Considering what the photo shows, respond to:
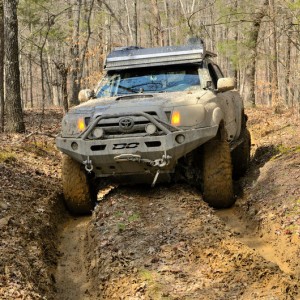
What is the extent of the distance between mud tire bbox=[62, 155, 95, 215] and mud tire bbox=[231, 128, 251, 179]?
112 inches

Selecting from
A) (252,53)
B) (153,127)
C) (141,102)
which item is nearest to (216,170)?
(153,127)

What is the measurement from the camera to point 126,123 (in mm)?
5812

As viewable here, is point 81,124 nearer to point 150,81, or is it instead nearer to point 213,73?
point 150,81

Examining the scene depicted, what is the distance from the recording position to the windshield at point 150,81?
705 cm

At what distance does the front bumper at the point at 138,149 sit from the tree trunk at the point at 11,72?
245 inches

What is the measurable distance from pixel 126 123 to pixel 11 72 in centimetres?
711

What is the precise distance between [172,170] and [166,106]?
0.89m

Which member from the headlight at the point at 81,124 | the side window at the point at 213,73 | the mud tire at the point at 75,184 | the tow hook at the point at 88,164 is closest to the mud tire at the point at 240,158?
the side window at the point at 213,73

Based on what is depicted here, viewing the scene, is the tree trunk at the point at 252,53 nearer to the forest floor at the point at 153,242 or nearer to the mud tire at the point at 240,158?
the mud tire at the point at 240,158

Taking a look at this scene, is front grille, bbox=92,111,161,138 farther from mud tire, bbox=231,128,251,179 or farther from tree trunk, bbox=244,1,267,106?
tree trunk, bbox=244,1,267,106

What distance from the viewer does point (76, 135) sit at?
610cm

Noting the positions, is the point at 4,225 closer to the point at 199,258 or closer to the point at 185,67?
the point at 199,258

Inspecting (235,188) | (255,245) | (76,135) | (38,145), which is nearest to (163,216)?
(255,245)

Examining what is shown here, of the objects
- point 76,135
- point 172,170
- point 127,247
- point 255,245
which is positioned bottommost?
point 255,245
